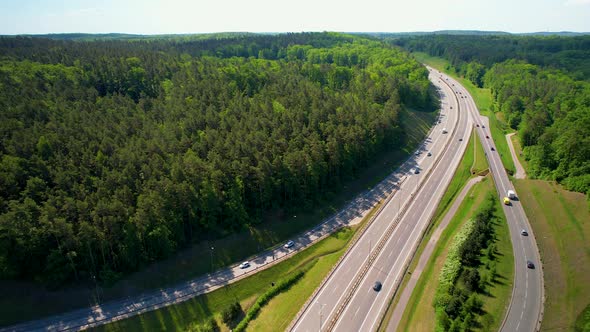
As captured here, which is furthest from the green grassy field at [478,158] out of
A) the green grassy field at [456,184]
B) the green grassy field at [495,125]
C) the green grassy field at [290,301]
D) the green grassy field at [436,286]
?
the green grassy field at [290,301]

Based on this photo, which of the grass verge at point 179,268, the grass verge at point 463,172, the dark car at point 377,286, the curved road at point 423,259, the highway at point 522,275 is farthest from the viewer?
the grass verge at point 463,172

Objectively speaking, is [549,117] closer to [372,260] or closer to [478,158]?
[478,158]

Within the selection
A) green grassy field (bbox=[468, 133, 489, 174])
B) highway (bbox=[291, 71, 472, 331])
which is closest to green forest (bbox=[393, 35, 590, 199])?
green grassy field (bbox=[468, 133, 489, 174])

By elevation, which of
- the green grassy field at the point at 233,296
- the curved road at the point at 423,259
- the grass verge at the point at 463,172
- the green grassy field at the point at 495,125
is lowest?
the green grassy field at the point at 233,296

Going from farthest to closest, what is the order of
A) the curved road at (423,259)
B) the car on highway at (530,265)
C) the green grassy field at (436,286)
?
the car on highway at (530,265), the curved road at (423,259), the green grassy field at (436,286)

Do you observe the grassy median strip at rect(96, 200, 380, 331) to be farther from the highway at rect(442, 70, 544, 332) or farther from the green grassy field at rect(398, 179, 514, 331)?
the highway at rect(442, 70, 544, 332)

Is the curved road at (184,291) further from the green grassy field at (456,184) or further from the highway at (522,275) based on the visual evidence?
the highway at (522,275)

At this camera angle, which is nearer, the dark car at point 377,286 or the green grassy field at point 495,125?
the dark car at point 377,286

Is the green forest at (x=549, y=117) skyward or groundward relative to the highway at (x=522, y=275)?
skyward
